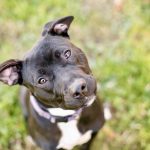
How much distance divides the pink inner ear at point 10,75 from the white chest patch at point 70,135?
1.71 feet

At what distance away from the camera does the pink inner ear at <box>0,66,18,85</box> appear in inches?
140

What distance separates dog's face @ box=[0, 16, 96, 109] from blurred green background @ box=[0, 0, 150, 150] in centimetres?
112

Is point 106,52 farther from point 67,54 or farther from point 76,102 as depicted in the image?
point 76,102

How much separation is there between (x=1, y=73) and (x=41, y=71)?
0.37 meters

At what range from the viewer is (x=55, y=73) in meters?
3.32

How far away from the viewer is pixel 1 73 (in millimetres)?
3574

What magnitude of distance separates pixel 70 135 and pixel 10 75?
0.70 metres

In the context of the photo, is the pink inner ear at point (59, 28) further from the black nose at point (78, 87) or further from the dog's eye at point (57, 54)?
the black nose at point (78, 87)

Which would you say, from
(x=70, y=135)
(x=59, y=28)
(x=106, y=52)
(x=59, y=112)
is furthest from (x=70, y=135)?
(x=106, y=52)

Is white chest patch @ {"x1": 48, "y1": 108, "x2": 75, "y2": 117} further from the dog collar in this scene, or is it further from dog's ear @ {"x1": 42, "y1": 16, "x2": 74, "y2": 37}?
dog's ear @ {"x1": 42, "y1": 16, "x2": 74, "y2": 37}

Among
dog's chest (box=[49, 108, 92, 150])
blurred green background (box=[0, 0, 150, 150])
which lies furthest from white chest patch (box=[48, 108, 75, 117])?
blurred green background (box=[0, 0, 150, 150])

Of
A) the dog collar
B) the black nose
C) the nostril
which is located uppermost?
the black nose

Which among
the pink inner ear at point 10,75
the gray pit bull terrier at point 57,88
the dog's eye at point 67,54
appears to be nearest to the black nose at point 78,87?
the gray pit bull terrier at point 57,88

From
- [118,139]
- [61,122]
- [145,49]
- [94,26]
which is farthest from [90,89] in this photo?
[94,26]
